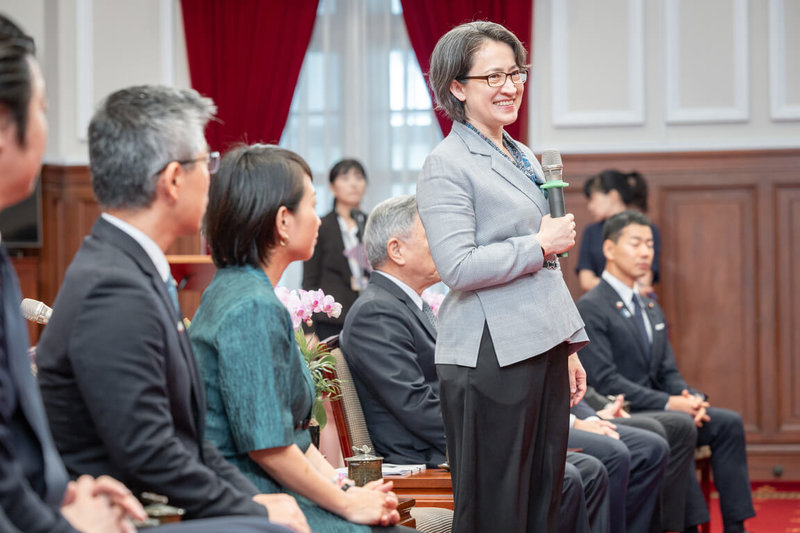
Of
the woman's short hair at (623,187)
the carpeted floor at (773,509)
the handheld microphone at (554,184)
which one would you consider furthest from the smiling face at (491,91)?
the woman's short hair at (623,187)

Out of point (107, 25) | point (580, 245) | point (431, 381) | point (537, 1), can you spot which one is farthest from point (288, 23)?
point (431, 381)

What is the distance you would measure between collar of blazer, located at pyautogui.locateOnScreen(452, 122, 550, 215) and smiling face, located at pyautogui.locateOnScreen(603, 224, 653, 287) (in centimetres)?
220

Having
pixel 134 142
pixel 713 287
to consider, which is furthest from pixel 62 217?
pixel 134 142

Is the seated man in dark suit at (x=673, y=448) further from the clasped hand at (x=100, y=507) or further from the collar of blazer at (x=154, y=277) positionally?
the clasped hand at (x=100, y=507)

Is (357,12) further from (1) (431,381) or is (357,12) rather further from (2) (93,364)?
(2) (93,364)

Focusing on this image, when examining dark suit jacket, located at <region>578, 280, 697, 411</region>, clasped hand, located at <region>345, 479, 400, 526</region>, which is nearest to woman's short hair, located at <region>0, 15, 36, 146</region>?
clasped hand, located at <region>345, 479, 400, 526</region>

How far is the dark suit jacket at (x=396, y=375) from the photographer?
2977 millimetres

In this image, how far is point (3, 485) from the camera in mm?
1282

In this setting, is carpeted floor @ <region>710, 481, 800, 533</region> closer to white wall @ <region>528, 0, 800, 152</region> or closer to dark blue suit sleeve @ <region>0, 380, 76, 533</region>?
white wall @ <region>528, 0, 800, 152</region>

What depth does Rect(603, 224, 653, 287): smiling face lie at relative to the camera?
452cm

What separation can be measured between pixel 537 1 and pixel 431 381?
14.0ft

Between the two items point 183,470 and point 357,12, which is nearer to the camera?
point 183,470

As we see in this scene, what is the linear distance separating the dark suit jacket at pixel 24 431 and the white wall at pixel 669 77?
546 cm

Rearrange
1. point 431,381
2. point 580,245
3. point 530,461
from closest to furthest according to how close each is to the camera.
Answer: point 530,461, point 431,381, point 580,245
